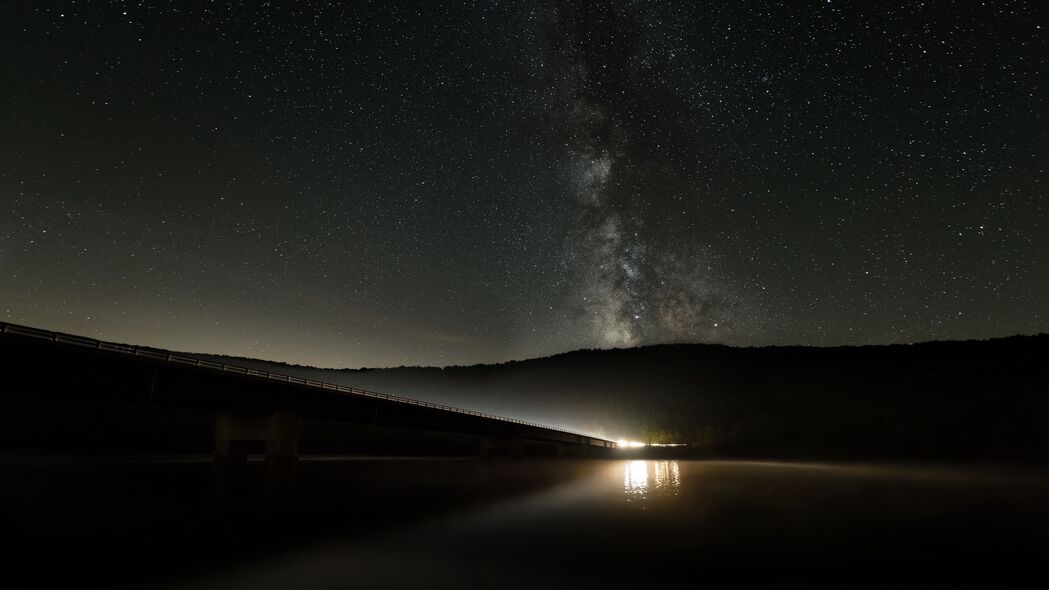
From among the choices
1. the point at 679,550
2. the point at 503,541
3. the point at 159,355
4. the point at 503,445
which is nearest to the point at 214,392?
the point at 159,355

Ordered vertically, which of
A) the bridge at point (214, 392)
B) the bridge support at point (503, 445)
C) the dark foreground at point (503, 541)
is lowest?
the bridge support at point (503, 445)

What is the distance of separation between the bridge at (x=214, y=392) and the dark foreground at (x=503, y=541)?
33.6 feet

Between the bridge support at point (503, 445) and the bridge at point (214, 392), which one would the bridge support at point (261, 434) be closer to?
the bridge at point (214, 392)

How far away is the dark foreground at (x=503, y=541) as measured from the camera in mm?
12328

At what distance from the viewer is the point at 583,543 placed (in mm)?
16438

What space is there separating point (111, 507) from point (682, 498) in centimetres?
2696

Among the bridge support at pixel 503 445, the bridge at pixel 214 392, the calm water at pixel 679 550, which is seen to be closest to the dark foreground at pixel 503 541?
the calm water at pixel 679 550

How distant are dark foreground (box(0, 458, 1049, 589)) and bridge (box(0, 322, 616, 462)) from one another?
10231 mm

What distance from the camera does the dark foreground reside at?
40.4ft

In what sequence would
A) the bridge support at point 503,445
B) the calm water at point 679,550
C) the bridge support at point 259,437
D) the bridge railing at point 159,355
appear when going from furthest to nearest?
the bridge support at point 503,445, the bridge support at point 259,437, the bridge railing at point 159,355, the calm water at point 679,550

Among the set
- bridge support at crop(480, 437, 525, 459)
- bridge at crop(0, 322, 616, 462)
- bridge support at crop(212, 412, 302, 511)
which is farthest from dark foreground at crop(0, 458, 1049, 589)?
bridge support at crop(480, 437, 525, 459)

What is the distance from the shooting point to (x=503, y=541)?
1686 centimetres

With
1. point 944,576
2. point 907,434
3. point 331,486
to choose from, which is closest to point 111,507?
point 331,486

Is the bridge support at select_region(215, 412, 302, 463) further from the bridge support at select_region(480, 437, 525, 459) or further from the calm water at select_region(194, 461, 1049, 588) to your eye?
the bridge support at select_region(480, 437, 525, 459)
